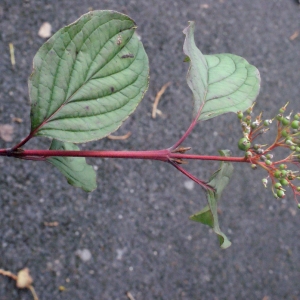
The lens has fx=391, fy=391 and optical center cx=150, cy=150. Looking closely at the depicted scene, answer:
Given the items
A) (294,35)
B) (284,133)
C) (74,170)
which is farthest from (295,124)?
(294,35)

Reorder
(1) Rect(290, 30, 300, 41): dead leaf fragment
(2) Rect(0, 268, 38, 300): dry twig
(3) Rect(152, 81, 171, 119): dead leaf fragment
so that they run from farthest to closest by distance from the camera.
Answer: (1) Rect(290, 30, 300, 41): dead leaf fragment
(3) Rect(152, 81, 171, 119): dead leaf fragment
(2) Rect(0, 268, 38, 300): dry twig

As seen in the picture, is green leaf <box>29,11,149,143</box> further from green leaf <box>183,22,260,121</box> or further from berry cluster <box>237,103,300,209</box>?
berry cluster <box>237,103,300,209</box>

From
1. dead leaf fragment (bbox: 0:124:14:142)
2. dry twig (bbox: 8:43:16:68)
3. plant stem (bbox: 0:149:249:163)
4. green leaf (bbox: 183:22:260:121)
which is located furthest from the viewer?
dry twig (bbox: 8:43:16:68)

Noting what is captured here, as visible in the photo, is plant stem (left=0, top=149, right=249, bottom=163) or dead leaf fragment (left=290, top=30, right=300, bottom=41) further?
dead leaf fragment (left=290, top=30, right=300, bottom=41)

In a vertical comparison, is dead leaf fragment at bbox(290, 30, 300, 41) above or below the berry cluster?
below

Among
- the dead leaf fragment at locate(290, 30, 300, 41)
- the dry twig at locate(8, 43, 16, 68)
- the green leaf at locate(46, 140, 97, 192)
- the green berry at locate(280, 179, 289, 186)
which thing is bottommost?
the dead leaf fragment at locate(290, 30, 300, 41)

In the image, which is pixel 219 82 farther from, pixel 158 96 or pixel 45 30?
pixel 45 30

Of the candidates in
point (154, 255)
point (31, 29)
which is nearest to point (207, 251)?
point (154, 255)

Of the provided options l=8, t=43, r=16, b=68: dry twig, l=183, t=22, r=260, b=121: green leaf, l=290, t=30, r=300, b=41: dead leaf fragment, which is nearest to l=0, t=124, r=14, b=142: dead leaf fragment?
l=8, t=43, r=16, b=68: dry twig
